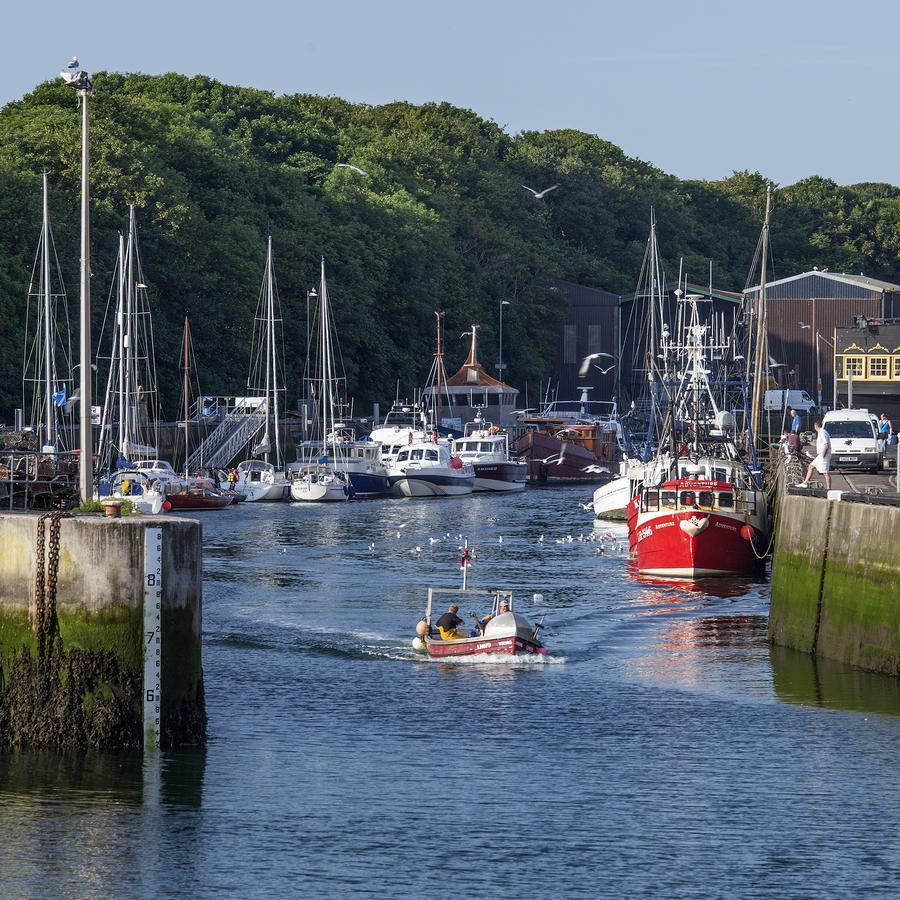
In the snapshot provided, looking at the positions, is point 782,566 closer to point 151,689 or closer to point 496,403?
point 151,689

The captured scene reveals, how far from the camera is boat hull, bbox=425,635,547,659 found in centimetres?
4278

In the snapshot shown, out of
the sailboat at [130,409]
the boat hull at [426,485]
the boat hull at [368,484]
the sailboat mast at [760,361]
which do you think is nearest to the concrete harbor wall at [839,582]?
the sailboat mast at [760,361]

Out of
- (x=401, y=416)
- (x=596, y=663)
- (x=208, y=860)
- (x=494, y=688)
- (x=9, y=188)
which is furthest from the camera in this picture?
(x=401, y=416)

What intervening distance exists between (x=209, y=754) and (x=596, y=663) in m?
A: 13.8

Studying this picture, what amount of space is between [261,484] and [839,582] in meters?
60.8

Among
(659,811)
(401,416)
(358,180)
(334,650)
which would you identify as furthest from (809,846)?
(358,180)

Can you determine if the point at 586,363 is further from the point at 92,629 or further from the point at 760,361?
the point at 92,629

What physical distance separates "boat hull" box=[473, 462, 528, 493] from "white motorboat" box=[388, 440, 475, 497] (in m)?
1.53

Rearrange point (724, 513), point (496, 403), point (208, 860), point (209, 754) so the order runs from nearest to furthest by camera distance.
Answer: point (208, 860) < point (209, 754) < point (724, 513) < point (496, 403)

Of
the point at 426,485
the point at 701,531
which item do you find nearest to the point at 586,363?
the point at 426,485

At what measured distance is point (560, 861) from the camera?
90.5ft

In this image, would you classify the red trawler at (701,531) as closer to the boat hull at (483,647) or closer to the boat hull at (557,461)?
the boat hull at (483,647)

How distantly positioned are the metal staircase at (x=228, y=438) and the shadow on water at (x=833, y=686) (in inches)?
2673

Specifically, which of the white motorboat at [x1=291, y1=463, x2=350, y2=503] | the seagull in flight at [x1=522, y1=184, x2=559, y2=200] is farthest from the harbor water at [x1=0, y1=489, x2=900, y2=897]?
the seagull in flight at [x1=522, y1=184, x2=559, y2=200]
